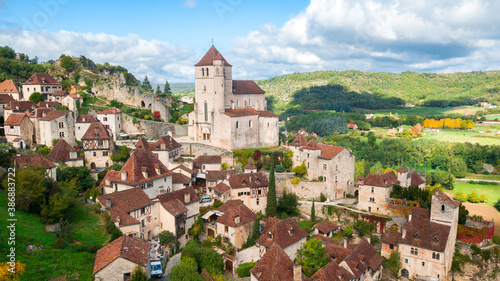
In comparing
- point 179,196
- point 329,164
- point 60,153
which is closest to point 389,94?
point 329,164

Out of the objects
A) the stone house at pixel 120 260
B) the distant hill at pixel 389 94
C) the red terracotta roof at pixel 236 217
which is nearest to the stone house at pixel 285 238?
the red terracotta roof at pixel 236 217

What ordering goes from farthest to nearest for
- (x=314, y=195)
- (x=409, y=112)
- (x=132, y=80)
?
(x=409, y=112), (x=132, y=80), (x=314, y=195)

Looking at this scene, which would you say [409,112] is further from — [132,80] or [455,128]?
[132,80]

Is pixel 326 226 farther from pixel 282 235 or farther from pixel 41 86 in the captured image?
pixel 41 86

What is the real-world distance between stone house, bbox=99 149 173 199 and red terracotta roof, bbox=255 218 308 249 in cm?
1377

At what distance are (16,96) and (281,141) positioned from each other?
46905 mm

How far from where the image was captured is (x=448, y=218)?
3894cm

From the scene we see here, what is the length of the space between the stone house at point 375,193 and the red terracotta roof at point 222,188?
1853cm

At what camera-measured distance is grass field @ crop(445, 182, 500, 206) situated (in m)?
69.6

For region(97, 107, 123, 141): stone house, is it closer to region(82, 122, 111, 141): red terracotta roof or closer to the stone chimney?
region(82, 122, 111, 141): red terracotta roof

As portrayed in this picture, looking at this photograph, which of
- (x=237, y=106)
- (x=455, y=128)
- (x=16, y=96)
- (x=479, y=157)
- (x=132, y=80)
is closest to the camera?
(x=16, y=96)

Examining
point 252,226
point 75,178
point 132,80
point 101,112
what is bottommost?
point 252,226

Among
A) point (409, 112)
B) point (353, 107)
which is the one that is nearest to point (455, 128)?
point (409, 112)

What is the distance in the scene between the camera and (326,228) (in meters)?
42.7
